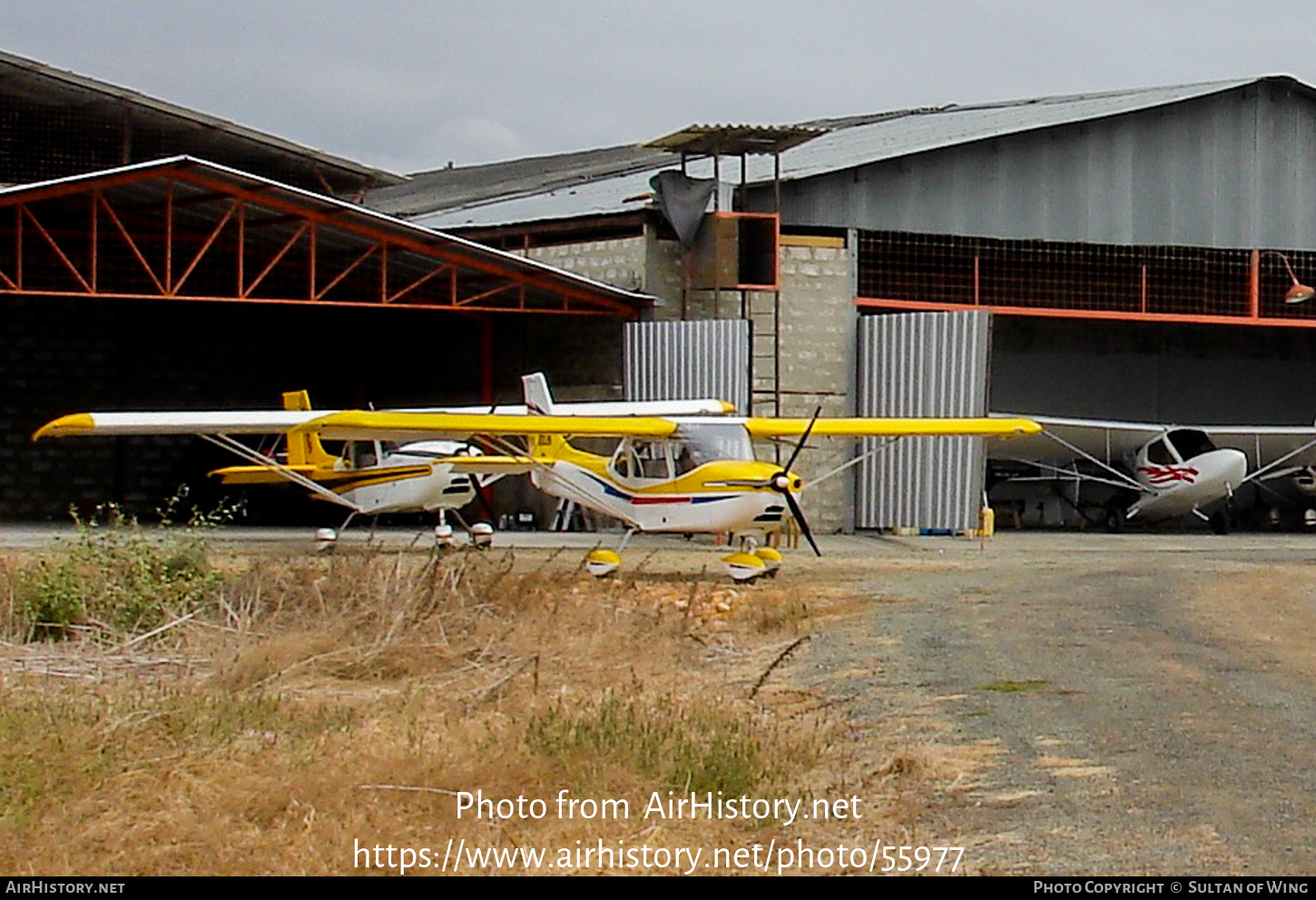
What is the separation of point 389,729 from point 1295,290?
21.1 meters

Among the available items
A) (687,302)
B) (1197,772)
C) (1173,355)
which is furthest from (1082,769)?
(1173,355)

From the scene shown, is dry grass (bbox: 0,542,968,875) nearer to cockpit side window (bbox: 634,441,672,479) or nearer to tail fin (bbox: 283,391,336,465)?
cockpit side window (bbox: 634,441,672,479)

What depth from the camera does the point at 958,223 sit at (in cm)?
2602

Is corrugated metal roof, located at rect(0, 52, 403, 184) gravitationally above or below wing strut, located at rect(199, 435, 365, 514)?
above

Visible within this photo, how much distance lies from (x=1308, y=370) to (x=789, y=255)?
13105 millimetres

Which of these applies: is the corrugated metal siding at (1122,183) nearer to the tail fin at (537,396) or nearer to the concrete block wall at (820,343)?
the concrete block wall at (820,343)

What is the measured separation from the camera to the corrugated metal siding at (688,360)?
77.6 feet

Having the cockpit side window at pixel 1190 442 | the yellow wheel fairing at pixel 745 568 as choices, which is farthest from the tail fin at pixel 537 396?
the cockpit side window at pixel 1190 442

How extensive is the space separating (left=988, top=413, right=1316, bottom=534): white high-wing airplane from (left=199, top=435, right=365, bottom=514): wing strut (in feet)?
33.7

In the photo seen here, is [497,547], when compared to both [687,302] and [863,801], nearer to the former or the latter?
[687,302]

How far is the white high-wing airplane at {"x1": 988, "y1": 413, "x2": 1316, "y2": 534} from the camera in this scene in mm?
26906

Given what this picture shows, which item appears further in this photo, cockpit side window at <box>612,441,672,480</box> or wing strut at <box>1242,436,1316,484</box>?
wing strut at <box>1242,436,1316,484</box>

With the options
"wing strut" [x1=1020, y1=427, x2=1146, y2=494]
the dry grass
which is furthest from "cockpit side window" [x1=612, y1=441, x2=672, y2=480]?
"wing strut" [x1=1020, y1=427, x2=1146, y2=494]

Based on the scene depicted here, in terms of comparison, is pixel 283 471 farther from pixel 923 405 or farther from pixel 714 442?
pixel 923 405
